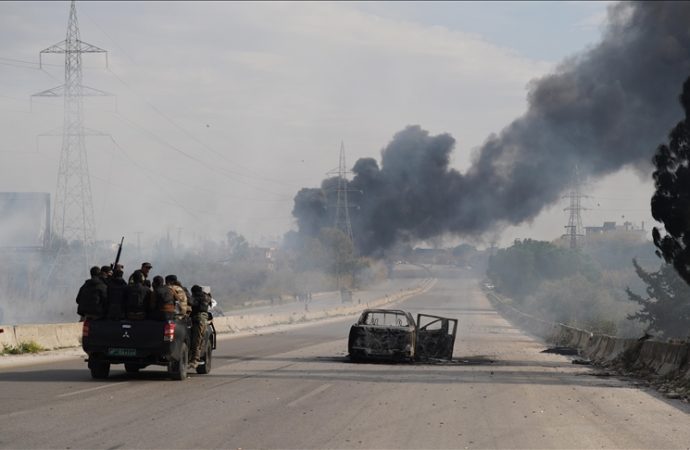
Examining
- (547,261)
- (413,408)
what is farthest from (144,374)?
(547,261)

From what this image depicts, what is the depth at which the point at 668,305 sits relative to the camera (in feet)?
252

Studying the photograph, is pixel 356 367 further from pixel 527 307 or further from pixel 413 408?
pixel 527 307

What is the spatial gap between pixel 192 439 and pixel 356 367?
12426 millimetres

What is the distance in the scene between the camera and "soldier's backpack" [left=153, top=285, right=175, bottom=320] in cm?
1708

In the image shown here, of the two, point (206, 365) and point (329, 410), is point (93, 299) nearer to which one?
point (206, 365)

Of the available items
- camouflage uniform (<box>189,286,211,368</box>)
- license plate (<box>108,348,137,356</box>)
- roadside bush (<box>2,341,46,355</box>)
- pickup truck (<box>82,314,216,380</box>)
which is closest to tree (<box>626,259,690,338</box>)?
roadside bush (<box>2,341,46,355</box>)

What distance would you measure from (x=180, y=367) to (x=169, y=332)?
2.85ft

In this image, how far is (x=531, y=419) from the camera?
13.0m

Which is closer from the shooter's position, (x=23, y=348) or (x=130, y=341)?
(x=130, y=341)

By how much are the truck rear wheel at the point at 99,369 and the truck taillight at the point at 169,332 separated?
126 centimetres

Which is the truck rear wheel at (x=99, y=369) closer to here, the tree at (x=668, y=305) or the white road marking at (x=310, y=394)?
the white road marking at (x=310, y=394)

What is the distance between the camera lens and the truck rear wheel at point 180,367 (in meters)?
17.4

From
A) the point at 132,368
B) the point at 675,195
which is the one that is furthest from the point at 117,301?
the point at 675,195

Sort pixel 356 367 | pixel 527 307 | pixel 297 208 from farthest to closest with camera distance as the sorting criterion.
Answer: pixel 297 208
pixel 527 307
pixel 356 367
